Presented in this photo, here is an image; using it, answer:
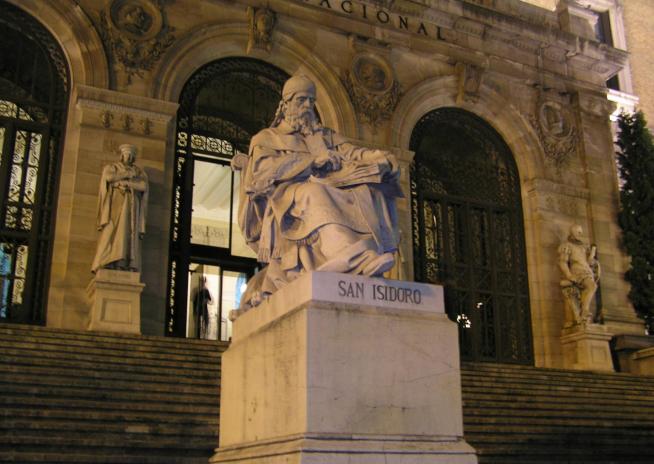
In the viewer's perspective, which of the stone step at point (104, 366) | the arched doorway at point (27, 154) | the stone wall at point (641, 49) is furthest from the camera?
the stone wall at point (641, 49)

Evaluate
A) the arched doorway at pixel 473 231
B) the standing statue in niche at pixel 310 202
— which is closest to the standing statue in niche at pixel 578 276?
the arched doorway at pixel 473 231

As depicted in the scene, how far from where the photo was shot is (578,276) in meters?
17.9

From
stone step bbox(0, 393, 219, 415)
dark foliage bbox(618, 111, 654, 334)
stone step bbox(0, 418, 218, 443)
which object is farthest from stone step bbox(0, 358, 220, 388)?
dark foliage bbox(618, 111, 654, 334)

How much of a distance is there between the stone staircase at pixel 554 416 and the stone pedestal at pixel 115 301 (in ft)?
17.4

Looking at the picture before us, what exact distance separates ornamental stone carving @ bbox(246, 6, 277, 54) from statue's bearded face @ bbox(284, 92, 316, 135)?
9.65m

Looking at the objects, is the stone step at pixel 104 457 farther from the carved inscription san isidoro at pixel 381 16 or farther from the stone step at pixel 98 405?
the carved inscription san isidoro at pixel 381 16

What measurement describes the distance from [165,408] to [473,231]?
1125cm

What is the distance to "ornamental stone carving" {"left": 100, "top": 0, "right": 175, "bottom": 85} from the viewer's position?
Result: 50.2 ft

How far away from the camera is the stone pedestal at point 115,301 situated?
1291 centimetres

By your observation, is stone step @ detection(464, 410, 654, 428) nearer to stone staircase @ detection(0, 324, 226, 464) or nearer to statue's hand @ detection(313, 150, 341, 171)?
stone staircase @ detection(0, 324, 226, 464)

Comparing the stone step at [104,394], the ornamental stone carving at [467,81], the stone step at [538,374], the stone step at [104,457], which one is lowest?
the stone step at [104,457]

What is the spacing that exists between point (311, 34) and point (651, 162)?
9047mm

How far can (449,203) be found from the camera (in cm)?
1873

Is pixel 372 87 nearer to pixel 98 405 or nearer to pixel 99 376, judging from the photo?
pixel 99 376
